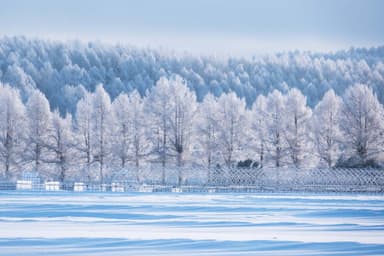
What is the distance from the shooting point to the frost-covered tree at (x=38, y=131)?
56.1 meters

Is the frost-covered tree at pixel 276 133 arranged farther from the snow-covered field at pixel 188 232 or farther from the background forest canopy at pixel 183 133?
the snow-covered field at pixel 188 232

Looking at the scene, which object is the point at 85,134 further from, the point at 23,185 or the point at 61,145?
the point at 23,185

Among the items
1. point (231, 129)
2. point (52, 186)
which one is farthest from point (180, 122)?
point (52, 186)

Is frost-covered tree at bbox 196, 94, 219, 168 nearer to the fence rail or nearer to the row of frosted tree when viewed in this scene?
the row of frosted tree

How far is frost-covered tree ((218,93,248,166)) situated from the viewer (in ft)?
185

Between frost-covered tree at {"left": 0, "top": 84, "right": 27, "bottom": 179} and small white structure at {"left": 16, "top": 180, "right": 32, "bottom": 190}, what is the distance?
2.90 meters

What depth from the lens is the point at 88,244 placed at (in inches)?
556

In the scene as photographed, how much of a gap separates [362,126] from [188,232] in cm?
4048

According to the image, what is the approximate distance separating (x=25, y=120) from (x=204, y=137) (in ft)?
53.3

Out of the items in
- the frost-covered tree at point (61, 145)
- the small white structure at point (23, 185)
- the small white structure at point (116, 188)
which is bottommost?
the small white structure at point (116, 188)

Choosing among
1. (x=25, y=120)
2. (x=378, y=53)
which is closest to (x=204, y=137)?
(x=25, y=120)

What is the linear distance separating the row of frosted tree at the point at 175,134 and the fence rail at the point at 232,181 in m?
2.05

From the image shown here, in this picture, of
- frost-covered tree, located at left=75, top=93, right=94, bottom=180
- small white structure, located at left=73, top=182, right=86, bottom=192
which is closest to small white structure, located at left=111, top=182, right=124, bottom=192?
small white structure, located at left=73, top=182, right=86, bottom=192

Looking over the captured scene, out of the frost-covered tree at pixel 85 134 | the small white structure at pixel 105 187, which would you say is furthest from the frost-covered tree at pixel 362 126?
the frost-covered tree at pixel 85 134
